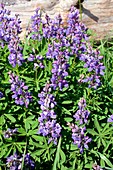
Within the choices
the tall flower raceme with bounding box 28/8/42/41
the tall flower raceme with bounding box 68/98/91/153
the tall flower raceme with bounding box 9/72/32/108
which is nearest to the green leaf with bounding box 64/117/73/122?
the tall flower raceme with bounding box 68/98/91/153

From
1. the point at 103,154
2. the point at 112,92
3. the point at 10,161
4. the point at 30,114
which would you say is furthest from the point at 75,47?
the point at 10,161

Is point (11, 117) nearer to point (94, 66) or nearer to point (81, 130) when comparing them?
point (81, 130)

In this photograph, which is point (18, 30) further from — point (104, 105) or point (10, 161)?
point (10, 161)

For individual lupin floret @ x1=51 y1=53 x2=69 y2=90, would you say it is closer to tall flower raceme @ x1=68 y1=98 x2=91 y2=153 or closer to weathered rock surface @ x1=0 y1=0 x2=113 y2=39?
tall flower raceme @ x1=68 y1=98 x2=91 y2=153

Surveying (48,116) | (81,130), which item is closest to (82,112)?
(81,130)

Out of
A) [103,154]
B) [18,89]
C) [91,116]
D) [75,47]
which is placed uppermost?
[75,47]
